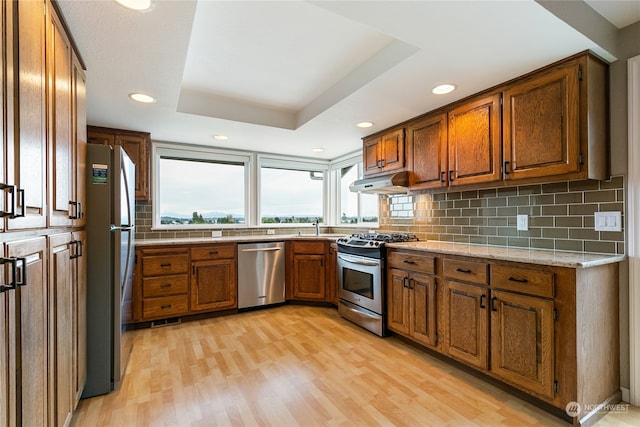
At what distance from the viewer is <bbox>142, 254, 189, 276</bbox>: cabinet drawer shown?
3172mm

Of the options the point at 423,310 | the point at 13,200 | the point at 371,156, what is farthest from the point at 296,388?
the point at 371,156

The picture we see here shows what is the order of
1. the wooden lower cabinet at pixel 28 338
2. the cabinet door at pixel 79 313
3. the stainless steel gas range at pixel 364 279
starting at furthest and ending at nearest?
1. the stainless steel gas range at pixel 364 279
2. the cabinet door at pixel 79 313
3. the wooden lower cabinet at pixel 28 338

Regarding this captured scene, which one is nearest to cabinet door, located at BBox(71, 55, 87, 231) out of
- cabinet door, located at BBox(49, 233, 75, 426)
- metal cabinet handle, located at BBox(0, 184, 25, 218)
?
cabinet door, located at BBox(49, 233, 75, 426)

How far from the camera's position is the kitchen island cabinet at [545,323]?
1.65 metres

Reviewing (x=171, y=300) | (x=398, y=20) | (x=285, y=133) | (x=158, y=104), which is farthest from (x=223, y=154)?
(x=398, y=20)

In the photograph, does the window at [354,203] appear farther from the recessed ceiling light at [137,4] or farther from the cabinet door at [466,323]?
the recessed ceiling light at [137,4]

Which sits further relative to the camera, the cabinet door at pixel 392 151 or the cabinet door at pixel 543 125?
the cabinet door at pixel 392 151

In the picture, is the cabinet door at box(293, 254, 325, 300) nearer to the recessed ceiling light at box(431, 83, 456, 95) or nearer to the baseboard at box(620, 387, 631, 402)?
the recessed ceiling light at box(431, 83, 456, 95)

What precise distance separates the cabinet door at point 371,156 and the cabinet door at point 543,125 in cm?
142

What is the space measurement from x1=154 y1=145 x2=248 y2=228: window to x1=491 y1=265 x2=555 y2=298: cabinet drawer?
3300mm

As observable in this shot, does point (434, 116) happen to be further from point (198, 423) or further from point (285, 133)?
point (198, 423)

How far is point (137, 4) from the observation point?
1.39 m

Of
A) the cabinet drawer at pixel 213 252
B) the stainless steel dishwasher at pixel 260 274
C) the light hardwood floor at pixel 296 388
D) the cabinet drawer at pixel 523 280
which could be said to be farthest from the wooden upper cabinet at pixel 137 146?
the cabinet drawer at pixel 523 280

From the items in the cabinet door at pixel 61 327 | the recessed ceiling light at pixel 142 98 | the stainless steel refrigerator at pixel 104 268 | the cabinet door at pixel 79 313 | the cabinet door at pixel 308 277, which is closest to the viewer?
the cabinet door at pixel 61 327
